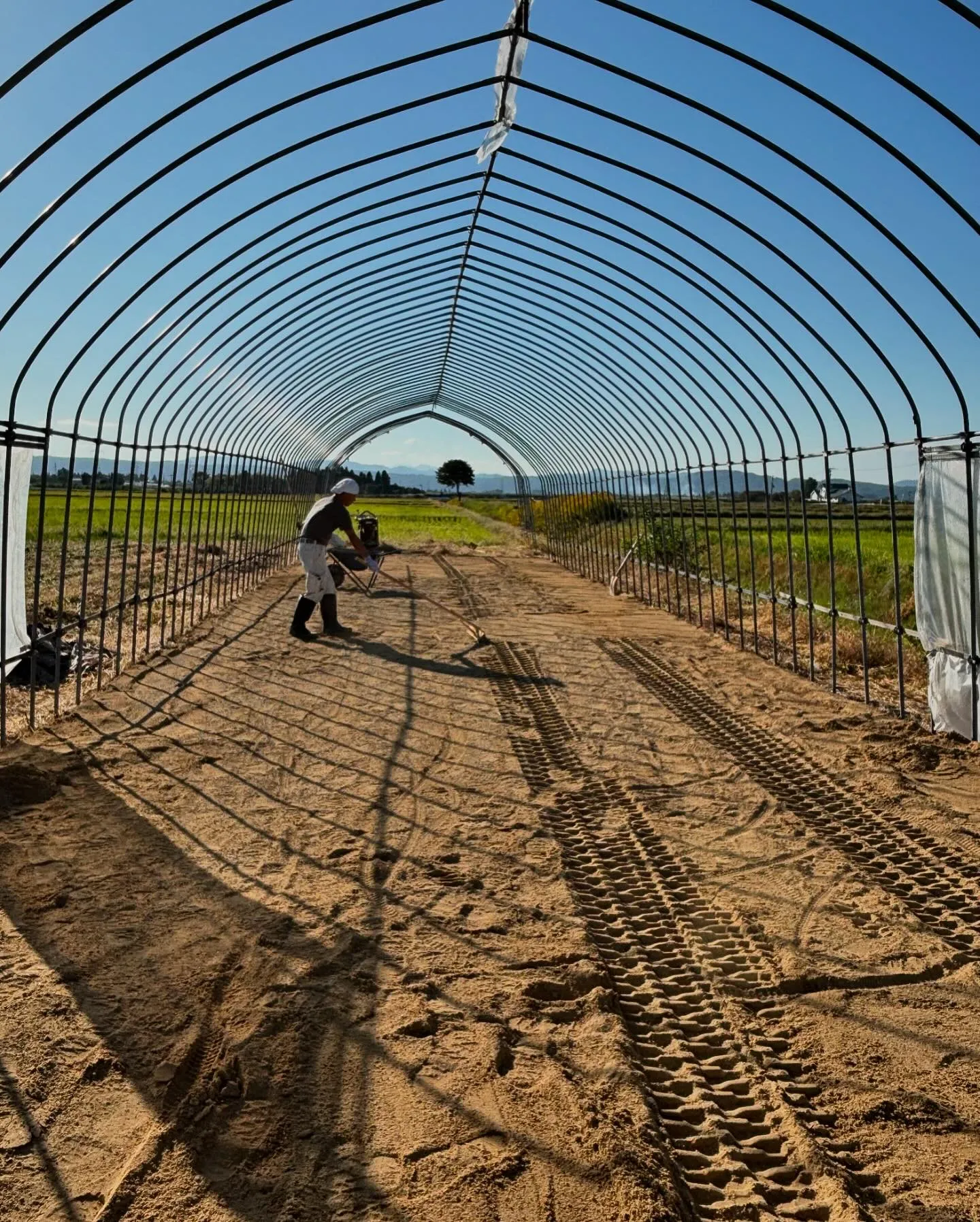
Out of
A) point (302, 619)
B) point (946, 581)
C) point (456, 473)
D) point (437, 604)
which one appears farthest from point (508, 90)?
point (456, 473)

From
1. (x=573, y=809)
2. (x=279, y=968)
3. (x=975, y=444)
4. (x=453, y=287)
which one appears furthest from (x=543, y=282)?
(x=279, y=968)

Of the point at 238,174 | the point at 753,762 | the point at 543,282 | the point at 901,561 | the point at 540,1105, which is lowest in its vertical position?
the point at 540,1105

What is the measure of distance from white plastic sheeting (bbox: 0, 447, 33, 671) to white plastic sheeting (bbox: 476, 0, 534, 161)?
4.56m

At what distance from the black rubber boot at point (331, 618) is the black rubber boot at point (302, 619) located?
0.83 feet

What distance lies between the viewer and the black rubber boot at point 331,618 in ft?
41.1

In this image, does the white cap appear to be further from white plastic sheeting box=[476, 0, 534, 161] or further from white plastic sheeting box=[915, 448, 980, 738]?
white plastic sheeting box=[915, 448, 980, 738]

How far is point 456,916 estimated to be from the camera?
464 cm

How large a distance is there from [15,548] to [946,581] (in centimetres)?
722

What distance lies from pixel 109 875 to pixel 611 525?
20.8 metres

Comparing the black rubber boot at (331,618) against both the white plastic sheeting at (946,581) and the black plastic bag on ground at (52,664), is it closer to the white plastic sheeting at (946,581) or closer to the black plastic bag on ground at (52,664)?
the black plastic bag on ground at (52,664)

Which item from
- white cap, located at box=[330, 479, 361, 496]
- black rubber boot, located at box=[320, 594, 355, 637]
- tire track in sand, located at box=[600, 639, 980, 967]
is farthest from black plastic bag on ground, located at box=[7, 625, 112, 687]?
tire track in sand, located at box=[600, 639, 980, 967]

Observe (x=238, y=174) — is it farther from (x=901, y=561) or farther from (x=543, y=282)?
(x=901, y=561)

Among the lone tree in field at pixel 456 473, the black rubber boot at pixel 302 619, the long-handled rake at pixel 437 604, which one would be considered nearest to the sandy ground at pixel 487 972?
the black rubber boot at pixel 302 619

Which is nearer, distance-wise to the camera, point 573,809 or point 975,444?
point 573,809
